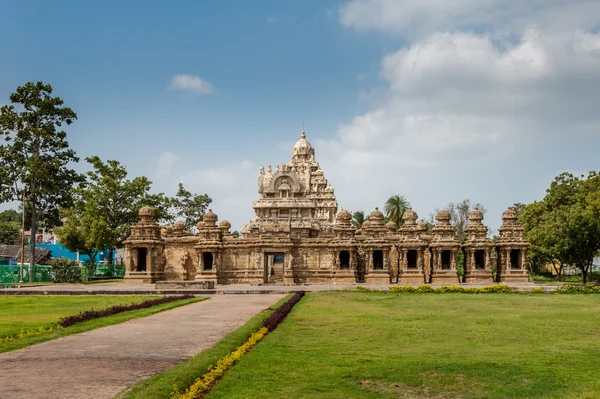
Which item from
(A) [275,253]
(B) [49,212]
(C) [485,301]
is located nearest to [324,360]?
(C) [485,301]

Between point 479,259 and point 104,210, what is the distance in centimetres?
3512

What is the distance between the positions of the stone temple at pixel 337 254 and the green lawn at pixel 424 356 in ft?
76.6

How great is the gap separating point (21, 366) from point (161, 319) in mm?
8644

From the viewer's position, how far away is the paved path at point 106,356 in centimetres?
1005

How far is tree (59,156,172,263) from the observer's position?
55000 mm

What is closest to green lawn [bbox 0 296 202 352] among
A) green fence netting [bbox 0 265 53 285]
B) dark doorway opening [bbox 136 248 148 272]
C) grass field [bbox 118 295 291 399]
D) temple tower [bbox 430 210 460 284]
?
grass field [bbox 118 295 291 399]

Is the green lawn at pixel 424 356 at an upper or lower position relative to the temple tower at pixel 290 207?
lower

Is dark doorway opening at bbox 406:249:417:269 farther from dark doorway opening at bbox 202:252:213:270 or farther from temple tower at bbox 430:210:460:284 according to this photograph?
dark doorway opening at bbox 202:252:213:270

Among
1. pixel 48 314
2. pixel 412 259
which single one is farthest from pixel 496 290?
pixel 48 314

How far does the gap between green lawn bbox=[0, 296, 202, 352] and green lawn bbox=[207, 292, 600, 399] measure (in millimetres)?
5875

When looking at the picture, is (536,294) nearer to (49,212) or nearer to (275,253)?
(275,253)

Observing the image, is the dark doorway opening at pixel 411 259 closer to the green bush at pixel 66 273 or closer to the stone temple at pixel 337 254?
the stone temple at pixel 337 254

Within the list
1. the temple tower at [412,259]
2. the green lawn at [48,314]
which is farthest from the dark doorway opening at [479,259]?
the green lawn at [48,314]

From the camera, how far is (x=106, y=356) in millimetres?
12922
